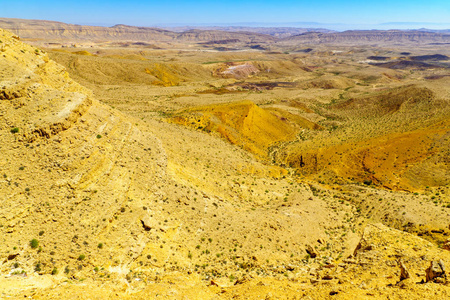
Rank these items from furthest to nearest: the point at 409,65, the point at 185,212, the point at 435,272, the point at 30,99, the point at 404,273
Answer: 1. the point at 409,65
2. the point at 185,212
3. the point at 30,99
4. the point at 404,273
5. the point at 435,272

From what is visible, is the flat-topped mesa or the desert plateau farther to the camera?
the flat-topped mesa

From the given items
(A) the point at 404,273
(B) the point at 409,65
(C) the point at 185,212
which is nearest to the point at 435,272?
(A) the point at 404,273

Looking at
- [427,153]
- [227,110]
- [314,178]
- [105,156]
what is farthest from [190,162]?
[427,153]

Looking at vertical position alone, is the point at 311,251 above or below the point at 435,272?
below

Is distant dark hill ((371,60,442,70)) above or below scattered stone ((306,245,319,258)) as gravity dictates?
above

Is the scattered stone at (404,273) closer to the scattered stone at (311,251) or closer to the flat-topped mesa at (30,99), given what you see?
the scattered stone at (311,251)

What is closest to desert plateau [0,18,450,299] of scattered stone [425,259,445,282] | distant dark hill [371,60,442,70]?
scattered stone [425,259,445,282]

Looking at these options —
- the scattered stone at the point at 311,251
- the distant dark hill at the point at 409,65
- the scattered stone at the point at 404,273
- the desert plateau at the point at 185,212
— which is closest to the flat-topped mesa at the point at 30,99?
the desert plateau at the point at 185,212

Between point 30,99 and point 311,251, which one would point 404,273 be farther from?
point 30,99

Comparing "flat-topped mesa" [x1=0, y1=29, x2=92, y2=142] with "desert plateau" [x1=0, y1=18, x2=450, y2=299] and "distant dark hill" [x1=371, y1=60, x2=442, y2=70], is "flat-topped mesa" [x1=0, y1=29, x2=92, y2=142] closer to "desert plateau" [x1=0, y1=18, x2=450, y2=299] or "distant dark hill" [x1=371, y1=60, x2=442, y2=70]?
"desert plateau" [x1=0, y1=18, x2=450, y2=299]

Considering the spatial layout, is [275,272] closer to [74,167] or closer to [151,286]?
[151,286]
